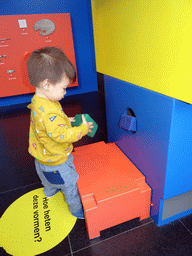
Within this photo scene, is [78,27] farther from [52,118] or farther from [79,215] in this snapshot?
[79,215]

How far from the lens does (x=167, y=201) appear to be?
2.49ft

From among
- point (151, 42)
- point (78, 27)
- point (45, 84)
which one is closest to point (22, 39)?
point (78, 27)

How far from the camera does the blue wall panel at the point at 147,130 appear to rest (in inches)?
24.3

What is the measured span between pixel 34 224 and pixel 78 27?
8.55 ft

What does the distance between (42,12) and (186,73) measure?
8.55ft

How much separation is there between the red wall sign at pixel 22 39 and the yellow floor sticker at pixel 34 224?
200cm

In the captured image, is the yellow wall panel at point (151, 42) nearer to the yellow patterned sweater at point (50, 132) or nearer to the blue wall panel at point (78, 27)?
the yellow patterned sweater at point (50, 132)

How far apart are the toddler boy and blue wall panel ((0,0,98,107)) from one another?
2.23 meters

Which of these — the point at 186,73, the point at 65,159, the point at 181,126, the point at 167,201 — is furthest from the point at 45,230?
the point at 186,73

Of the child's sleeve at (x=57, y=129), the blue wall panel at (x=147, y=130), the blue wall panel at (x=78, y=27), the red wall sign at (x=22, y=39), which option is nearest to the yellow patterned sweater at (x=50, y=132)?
the child's sleeve at (x=57, y=129)

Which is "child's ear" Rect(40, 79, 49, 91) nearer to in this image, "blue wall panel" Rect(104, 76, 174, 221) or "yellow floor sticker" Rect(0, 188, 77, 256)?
"blue wall panel" Rect(104, 76, 174, 221)

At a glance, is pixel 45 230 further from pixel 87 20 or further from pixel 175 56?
pixel 87 20

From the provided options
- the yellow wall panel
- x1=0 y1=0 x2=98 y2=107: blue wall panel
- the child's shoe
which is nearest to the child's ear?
the yellow wall panel

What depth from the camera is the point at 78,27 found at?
2.66 metres
